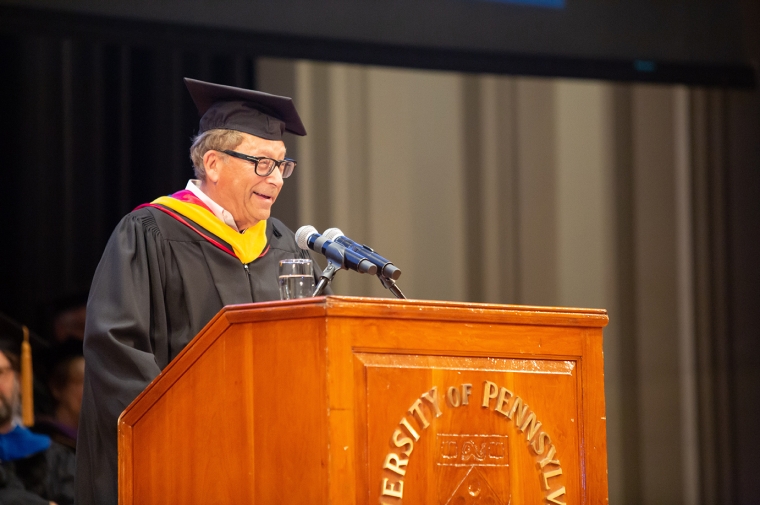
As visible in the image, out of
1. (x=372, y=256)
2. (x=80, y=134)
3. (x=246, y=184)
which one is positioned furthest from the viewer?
(x=80, y=134)

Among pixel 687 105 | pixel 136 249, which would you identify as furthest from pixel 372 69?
pixel 136 249

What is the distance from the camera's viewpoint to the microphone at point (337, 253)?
2.09 meters

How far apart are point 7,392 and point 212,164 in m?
1.87

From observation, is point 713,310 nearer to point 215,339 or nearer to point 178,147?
point 178,147

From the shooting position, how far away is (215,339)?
1974 millimetres

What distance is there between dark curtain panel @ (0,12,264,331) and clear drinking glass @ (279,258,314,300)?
2589 millimetres

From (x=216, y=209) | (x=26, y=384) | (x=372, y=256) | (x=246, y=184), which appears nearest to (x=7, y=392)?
(x=26, y=384)

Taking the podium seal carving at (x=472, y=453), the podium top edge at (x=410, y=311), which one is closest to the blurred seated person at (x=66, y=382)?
the podium top edge at (x=410, y=311)

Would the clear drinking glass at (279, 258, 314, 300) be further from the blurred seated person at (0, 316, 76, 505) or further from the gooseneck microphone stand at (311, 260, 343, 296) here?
the blurred seated person at (0, 316, 76, 505)

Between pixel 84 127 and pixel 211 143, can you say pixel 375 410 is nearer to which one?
pixel 211 143

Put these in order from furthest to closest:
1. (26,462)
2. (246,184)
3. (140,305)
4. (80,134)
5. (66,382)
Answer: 1. (80,134)
2. (66,382)
3. (26,462)
4. (246,184)
5. (140,305)

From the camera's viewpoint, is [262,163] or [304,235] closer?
[304,235]

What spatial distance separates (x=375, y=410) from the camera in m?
1.84

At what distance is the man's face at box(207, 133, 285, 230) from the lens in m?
2.75
